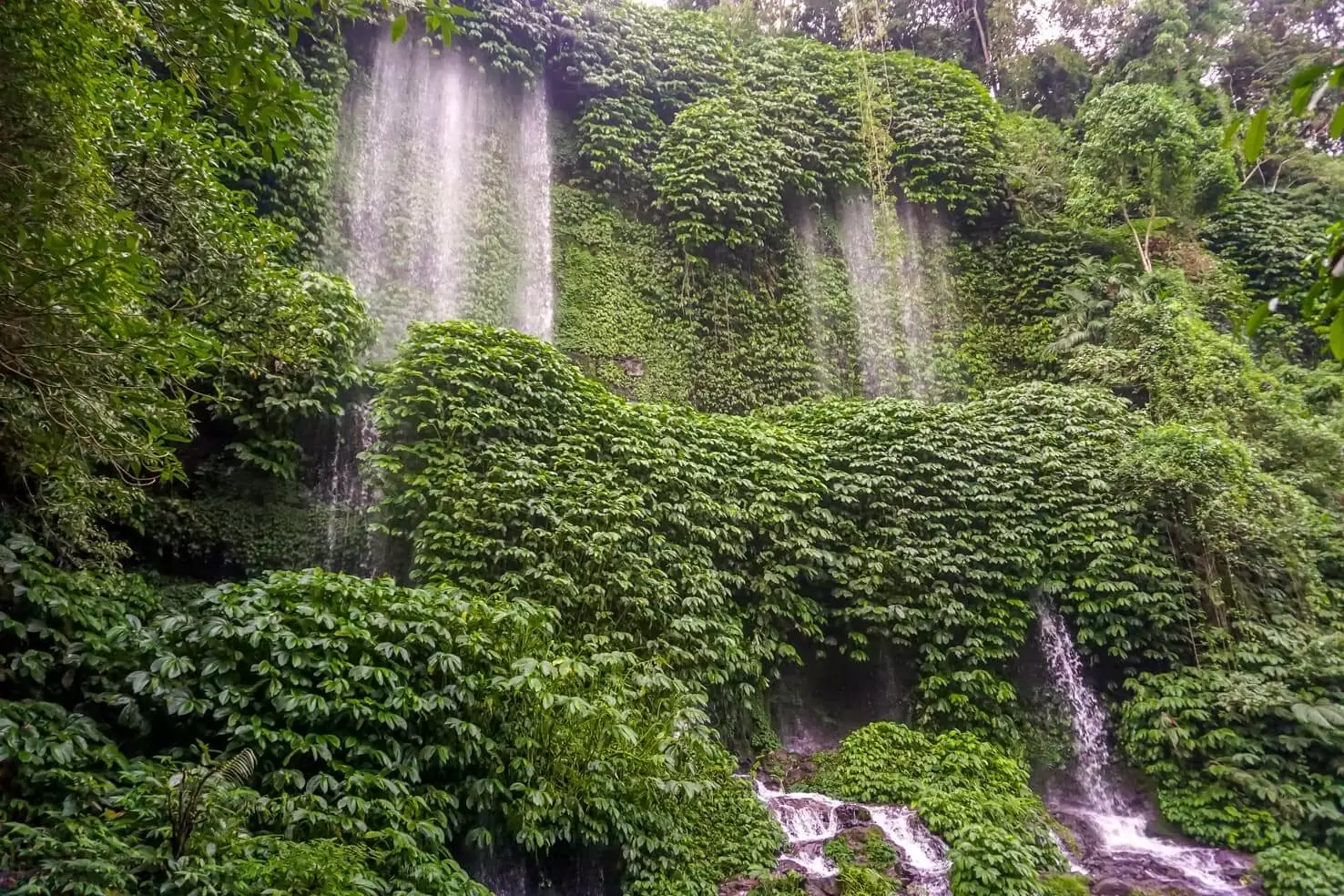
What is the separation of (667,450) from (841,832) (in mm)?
4154

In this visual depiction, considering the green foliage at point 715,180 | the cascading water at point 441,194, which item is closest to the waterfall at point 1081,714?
the green foliage at point 715,180

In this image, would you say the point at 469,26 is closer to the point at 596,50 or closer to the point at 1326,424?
the point at 596,50

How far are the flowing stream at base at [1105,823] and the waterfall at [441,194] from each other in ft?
27.9

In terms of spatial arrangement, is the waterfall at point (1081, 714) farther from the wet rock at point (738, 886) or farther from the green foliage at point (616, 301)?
the green foliage at point (616, 301)

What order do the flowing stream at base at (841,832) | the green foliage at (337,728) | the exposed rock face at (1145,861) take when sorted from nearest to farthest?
1. the green foliage at (337,728)
2. the flowing stream at base at (841,832)
3. the exposed rock face at (1145,861)

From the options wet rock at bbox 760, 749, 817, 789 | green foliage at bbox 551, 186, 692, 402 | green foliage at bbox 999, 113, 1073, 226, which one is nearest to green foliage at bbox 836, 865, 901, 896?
wet rock at bbox 760, 749, 817, 789

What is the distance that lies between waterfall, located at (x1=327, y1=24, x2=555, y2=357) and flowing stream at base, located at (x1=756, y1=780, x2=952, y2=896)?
7710 mm

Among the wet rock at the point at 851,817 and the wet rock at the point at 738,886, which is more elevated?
the wet rock at the point at 851,817

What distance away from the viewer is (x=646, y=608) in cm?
717

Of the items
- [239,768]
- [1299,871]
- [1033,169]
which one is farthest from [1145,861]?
[1033,169]

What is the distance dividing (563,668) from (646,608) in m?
2.44

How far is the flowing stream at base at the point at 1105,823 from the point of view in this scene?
6715 millimetres

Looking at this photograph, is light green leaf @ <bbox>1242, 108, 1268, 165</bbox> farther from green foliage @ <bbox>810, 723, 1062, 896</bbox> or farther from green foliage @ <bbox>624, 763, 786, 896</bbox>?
green foliage @ <bbox>810, 723, 1062, 896</bbox>

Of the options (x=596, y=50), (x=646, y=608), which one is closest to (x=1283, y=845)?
(x=646, y=608)
